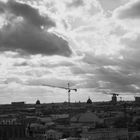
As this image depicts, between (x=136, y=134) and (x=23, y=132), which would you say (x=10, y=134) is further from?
(x=136, y=134)

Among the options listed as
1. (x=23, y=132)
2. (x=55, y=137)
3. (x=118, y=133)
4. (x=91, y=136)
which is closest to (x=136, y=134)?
(x=118, y=133)

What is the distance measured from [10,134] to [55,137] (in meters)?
73.4

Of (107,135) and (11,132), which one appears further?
(107,135)

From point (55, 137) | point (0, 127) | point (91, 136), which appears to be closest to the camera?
point (0, 127)

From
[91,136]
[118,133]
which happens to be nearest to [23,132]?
[91,136]

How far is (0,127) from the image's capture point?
115250 millimetres

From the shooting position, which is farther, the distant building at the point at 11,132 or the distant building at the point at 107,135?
the distant building at the point at 107,135

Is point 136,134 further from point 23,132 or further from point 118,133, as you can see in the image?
point 23,132

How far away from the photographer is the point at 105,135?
166 metres

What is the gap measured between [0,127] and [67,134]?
85194 mm

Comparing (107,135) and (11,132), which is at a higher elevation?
(11,132)

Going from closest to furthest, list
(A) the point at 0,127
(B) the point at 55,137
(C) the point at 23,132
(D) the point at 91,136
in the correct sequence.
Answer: (A) the point at 0,127, (C) the point at 23,132, (D) the point at 91,136, (B) the point at 55,137

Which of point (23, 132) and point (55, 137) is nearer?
point (23, 132)

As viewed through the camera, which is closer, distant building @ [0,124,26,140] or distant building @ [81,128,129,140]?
distant building @ [0,124,26,140]
